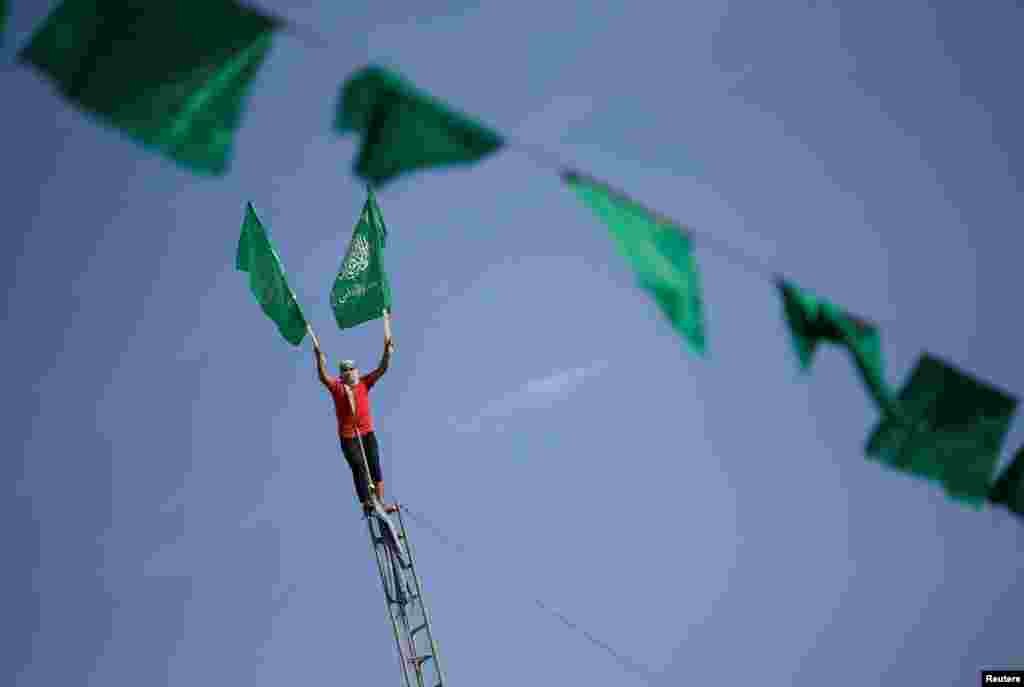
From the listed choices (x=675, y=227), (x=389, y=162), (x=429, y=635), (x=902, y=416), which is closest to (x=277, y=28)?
(x=389, y=162)

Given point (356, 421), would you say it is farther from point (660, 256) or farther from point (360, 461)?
point (660, 256)

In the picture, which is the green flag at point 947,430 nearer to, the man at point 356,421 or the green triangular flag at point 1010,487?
the green triangular flag at point 1010,487

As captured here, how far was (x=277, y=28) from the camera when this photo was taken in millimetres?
9242

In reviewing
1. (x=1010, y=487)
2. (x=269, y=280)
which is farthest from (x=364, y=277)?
(x=1010, y=487)

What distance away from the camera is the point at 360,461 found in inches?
517

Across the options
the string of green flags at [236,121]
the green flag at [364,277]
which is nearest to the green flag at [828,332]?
the string of green flags at [236,121]

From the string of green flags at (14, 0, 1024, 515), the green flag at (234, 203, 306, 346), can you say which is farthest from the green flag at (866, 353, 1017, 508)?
the green flag at (234, 203, 306, 346)

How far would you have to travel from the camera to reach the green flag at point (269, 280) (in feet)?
41.3

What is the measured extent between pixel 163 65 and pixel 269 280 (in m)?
3.43

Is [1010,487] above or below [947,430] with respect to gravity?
below

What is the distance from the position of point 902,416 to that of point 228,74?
5.38 meters

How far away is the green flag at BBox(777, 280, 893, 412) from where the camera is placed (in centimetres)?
A: 996

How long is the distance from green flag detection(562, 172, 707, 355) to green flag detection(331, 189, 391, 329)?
319cm

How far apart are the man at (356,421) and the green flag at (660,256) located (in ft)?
13.5
